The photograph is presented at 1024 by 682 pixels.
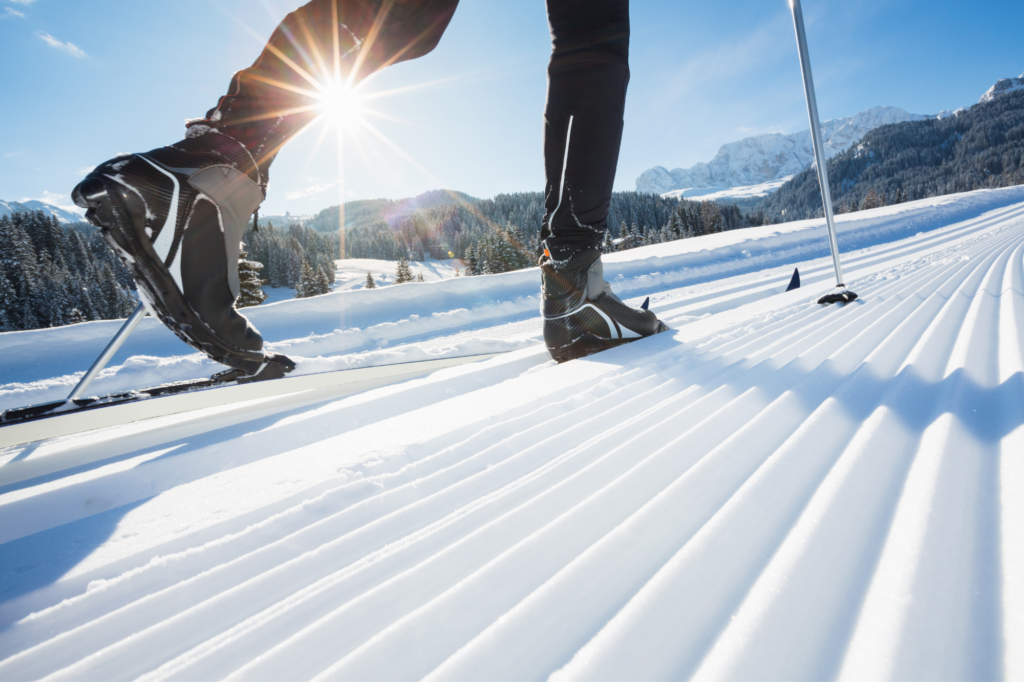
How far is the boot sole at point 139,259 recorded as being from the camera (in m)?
0.75

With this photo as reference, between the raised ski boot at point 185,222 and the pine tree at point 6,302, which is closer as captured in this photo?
→ the raised ski boot at point 185,222

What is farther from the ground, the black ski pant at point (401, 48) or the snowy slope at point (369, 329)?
the black ski pant at point (401, 48)

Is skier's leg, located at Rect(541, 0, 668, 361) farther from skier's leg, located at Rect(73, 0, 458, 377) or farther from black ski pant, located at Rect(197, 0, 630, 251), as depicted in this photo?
skier's leg, located at Rect(73, 0, 458, 377)

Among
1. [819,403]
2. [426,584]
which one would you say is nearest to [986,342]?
[819,403]

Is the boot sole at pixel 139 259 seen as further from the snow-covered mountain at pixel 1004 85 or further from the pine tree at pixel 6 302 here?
the snow-covered mountain at pixel 1004 85

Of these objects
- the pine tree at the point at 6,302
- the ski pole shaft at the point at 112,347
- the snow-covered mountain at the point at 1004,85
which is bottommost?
the ski pole shaft at the point at 112,347

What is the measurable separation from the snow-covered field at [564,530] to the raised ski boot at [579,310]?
28 centimetres

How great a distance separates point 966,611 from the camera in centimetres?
27

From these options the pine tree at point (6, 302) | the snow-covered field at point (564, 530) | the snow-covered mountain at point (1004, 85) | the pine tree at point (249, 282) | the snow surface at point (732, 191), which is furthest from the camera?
the snow surface at point (732, 191)

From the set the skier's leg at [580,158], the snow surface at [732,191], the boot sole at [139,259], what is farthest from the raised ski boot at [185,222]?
the snow surface at [732,191]

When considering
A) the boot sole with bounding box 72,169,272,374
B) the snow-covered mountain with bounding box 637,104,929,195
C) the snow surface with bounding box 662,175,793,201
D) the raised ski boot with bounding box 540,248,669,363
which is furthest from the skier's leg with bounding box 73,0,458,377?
the snow-covered mountain with bounding box 637,104,929,195

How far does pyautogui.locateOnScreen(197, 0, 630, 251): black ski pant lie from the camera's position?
2.86 feet

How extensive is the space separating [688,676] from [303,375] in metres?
0.99

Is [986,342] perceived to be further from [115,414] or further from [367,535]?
[115,414]
